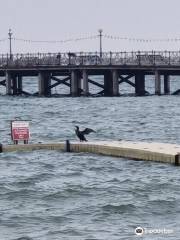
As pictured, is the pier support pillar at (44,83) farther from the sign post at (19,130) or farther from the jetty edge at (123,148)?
the jetty edge at (123,148)

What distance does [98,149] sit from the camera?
42.2 m

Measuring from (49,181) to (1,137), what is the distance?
19354 mm

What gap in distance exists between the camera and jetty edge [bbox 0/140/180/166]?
1510 inches

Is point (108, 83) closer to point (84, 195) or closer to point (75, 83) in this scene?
point (75, 83)

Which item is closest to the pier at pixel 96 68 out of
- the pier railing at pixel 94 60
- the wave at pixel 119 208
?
the pier railing at pixel 94 60

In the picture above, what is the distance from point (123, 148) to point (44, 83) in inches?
2643

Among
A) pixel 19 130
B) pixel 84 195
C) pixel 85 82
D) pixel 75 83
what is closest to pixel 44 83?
pixel 75 83

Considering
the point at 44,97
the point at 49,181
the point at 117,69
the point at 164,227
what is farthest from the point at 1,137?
the point at 44,97

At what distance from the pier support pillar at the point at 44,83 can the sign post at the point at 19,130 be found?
6050 cm

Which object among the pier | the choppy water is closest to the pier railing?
the pier

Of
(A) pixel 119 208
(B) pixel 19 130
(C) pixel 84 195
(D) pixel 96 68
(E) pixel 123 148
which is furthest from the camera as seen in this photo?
(D) pixel 96 68

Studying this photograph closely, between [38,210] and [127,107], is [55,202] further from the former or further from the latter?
[127,107]

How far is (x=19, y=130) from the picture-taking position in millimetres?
44719

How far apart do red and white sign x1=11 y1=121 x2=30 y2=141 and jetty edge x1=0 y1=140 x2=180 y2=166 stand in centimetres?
74
